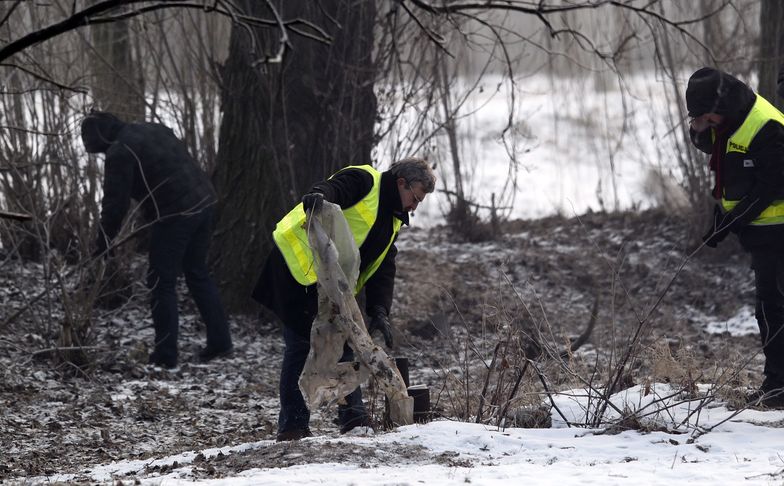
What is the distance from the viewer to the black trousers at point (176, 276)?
791cm

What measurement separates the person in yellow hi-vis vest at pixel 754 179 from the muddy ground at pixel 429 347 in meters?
0.37

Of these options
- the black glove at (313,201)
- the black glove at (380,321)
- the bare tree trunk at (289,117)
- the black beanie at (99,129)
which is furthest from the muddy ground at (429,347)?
the black beanie at (99,129)

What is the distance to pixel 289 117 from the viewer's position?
915 cm

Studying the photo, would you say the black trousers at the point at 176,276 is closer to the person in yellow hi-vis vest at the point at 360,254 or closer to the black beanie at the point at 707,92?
the person in yellow hi-vis vest at the point at 360,254

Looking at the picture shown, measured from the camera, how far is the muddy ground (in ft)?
19.6

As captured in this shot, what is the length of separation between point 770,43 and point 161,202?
6.36 meters

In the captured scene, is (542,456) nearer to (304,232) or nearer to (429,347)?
(304,232)

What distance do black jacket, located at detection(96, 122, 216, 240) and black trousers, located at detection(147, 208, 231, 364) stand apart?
0.42 feet

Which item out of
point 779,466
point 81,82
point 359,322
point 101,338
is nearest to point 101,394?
point 101,338

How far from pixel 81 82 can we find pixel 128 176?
8.56 ft

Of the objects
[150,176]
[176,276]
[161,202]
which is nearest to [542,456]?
[176,276]

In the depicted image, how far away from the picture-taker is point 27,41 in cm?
363

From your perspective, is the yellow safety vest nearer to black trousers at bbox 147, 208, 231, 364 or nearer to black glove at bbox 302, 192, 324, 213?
black glove at bbox 302, 192, 324, 213

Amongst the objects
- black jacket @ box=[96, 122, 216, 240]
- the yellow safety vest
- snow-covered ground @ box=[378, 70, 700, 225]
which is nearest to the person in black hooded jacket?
black jacket @ box=[96, 122, 216, 240]
